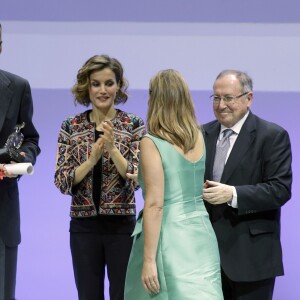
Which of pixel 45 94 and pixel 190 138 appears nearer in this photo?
pixel 190 138

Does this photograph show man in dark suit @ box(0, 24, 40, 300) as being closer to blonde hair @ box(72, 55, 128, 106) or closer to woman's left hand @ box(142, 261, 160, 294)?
blonde hair @ box(72, 55, 128, 106)

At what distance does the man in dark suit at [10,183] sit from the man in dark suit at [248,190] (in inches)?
31.2

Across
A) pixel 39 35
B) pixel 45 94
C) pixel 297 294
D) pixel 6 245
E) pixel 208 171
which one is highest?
pixel 39 35

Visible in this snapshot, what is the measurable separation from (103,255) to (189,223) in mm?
599

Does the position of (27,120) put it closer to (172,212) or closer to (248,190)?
(172,212)

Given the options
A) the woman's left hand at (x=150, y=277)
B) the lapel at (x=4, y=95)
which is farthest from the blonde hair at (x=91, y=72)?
the woman's left hand at (x=150, y=277)

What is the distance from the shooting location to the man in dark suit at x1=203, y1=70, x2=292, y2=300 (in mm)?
3586

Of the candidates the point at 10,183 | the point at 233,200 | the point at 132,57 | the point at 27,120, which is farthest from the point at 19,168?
the point at 132,57

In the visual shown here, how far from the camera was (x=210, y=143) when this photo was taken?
372 cm

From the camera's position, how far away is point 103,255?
3723mm

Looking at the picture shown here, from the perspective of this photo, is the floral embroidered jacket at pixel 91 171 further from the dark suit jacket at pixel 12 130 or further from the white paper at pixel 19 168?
the white paper at pixel 19 168

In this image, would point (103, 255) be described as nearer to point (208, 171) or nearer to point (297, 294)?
point (208, 171)

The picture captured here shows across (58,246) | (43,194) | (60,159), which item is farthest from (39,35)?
(60,159)

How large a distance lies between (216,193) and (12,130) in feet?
2.88
